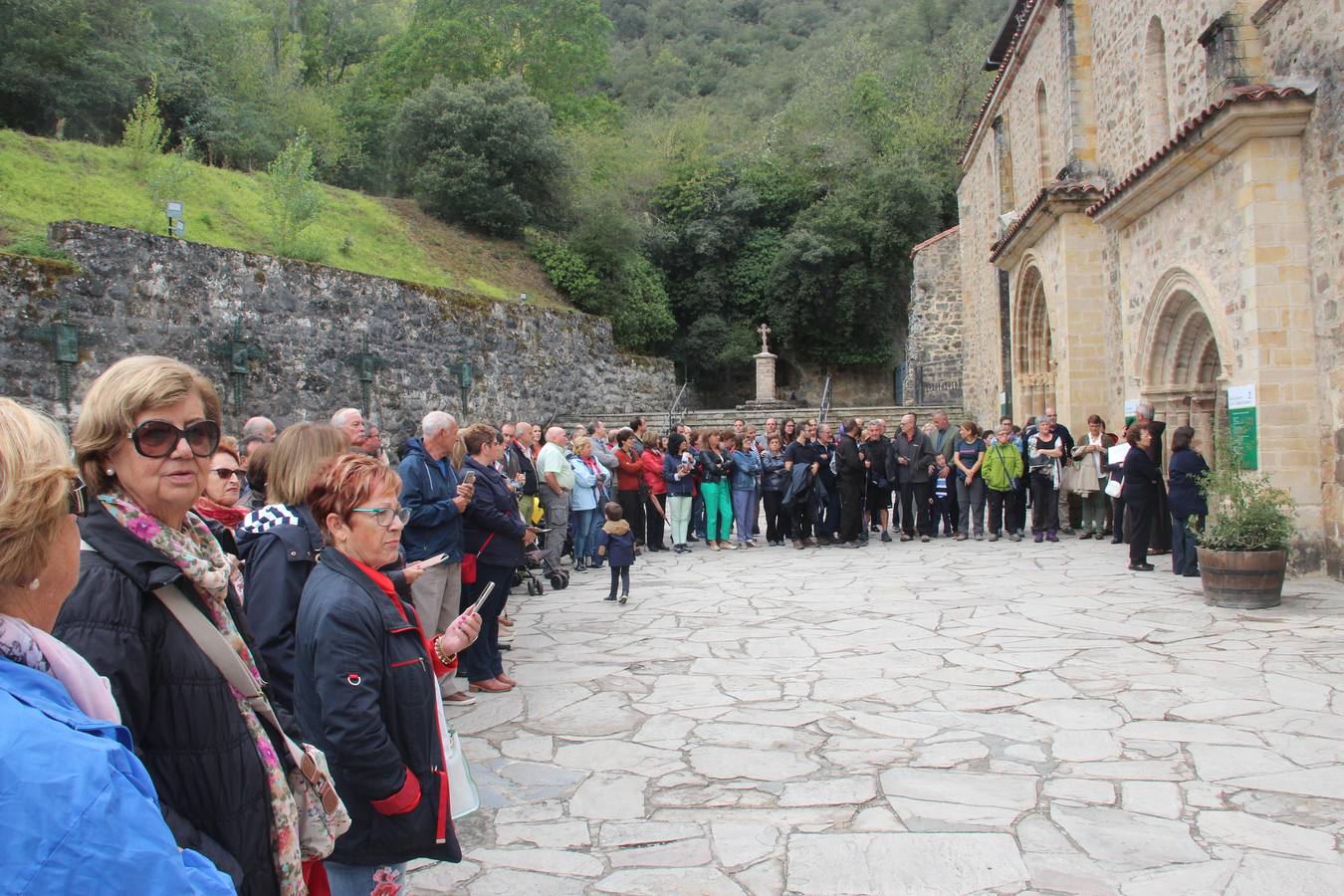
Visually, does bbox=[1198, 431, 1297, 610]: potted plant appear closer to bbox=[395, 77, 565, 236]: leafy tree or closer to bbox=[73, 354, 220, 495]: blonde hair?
bbox=[73, 354, 220, 495]: blonde hair

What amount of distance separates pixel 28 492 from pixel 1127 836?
12.8ft

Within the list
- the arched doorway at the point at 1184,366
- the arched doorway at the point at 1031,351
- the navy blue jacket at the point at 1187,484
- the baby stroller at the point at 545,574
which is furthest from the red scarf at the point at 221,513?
the arched doorway at the point at 1031,351

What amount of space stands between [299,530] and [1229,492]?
7515 mm

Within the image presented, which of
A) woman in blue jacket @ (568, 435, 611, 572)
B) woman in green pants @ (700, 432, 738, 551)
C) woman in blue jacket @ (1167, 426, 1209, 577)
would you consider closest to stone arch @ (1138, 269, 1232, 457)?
woman in blue jacket @ (1167, 426, 1209, 577)

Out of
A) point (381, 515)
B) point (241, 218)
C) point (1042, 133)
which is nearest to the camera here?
point (381, 515)

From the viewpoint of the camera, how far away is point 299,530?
3266mm

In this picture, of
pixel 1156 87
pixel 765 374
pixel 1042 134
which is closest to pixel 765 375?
pixel 765 374

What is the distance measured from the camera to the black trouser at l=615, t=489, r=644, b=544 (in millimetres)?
12781

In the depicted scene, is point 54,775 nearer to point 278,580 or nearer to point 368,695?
point 368,695

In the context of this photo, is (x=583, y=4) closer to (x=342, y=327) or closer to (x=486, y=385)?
(x=486, y=385)

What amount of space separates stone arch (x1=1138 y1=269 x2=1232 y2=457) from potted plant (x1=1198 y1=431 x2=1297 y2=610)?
→ 3.53m

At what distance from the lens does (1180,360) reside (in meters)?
11.5

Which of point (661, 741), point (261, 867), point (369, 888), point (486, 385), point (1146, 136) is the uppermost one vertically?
point (1146, 136)

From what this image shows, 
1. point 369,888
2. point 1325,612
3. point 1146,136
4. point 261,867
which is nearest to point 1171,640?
point 1325,612
